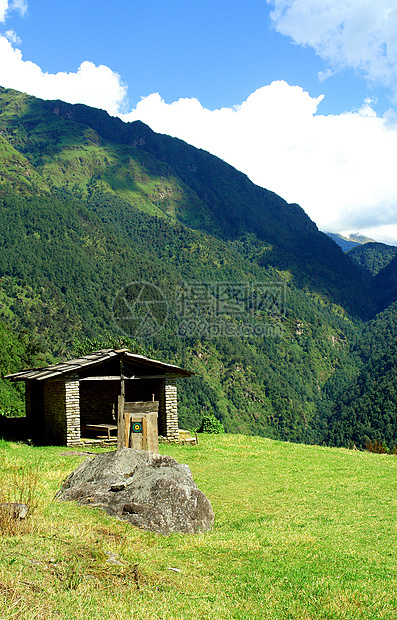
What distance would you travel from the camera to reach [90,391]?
77.7ft

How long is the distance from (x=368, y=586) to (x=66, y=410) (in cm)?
1553

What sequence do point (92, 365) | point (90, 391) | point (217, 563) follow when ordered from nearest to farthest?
point (217, 563) < point (92, 365) < point (90, 391)

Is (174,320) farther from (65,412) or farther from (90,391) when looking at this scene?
(65,412)

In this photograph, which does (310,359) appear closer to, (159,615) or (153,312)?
(153,312)

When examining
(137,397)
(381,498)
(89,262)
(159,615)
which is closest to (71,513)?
(159,615)

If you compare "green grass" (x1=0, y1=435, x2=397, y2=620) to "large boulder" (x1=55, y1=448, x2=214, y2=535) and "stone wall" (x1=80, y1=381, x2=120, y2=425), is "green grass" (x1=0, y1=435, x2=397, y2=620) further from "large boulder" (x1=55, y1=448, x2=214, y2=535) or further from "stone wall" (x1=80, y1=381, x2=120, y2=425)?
"stone wall" (x1=80, y1=381, x2=120, y2=425)

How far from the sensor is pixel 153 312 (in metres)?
145

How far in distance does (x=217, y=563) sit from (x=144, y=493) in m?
2.29

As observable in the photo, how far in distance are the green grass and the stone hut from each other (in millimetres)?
8260

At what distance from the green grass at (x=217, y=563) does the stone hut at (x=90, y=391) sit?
8260 millimetres

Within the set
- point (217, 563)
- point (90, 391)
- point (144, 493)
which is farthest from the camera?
point (90, 391)

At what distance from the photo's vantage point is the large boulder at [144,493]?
8.25m

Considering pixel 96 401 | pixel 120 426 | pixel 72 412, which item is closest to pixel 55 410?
pixel 72 412

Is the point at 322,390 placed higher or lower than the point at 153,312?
lower
